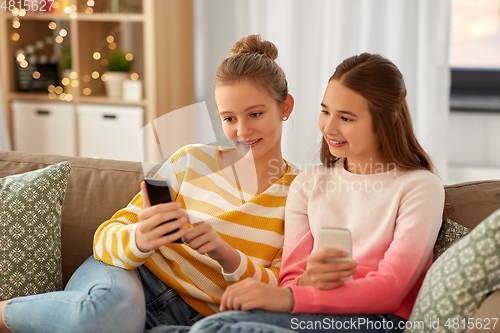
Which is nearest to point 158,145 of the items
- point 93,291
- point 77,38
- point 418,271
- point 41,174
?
point 41,174

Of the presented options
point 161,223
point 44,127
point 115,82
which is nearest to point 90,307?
point 161,223

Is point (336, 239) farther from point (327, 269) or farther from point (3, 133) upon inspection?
point (3, 133)

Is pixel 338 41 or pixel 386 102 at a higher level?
pixel 338 41

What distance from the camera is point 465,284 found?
912 mm

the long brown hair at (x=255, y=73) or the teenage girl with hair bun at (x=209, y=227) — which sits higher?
the long brown hair at (x=255, y=73)

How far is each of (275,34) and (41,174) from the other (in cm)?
190

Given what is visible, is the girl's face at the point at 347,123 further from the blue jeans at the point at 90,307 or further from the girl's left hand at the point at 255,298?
the blue jeans at the point at 90,307

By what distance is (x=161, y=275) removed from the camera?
124 cm

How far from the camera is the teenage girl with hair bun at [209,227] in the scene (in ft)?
3.48

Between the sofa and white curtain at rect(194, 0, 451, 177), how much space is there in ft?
4.48

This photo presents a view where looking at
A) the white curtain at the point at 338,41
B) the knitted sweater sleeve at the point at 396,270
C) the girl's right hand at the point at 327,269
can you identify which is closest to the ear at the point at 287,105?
the knitted sweater sleeve at the point at 396,270

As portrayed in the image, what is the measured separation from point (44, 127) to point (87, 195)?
6.19 ft

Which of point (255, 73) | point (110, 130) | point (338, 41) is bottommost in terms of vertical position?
point (110, 130)

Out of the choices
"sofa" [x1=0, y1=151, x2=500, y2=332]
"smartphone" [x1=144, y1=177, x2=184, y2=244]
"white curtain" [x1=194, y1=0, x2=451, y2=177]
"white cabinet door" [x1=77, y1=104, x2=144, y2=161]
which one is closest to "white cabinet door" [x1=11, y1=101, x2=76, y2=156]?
"white cabinet door" [x1=77, y1=104, x2=144, y2=161]
